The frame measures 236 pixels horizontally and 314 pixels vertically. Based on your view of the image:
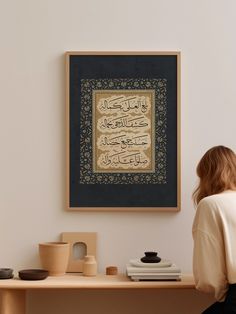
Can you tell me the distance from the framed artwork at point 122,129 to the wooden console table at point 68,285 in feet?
1.44

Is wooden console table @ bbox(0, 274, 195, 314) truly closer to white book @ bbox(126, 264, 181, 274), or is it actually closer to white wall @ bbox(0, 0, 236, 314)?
white book @ bbox(126, 264, 181, 274)

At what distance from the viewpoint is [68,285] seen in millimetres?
2754

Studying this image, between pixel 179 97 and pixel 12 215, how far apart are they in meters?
1.14

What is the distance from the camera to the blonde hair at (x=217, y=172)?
8.89 feet

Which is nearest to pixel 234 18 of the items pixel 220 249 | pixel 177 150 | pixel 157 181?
pixel 177 150

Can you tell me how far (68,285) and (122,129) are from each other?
0.92 metres

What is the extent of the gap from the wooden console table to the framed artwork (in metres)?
0.44

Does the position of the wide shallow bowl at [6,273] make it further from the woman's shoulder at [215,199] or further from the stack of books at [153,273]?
the woman's shoulder at [215,199]

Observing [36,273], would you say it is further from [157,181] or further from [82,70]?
[82,70]

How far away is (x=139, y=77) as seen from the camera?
125 inches

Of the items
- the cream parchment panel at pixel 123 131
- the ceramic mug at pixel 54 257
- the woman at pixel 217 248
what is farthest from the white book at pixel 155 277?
the cream parchment panel at pixel 123 131

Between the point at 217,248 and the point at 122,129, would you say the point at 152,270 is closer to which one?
the point at 217,248

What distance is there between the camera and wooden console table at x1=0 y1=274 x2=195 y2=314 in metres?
2.75

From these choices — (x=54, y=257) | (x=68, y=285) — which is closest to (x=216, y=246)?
(x=68, y=285)
